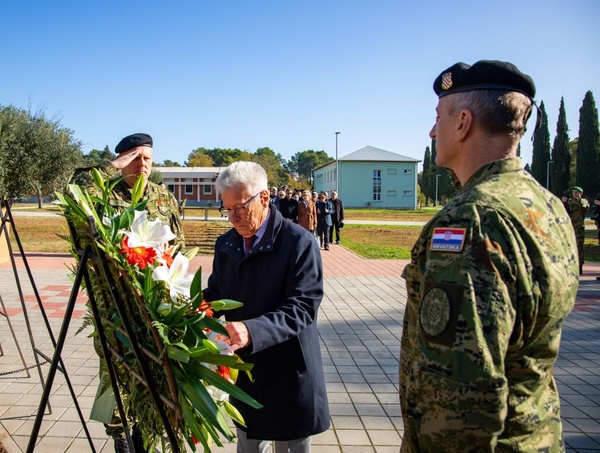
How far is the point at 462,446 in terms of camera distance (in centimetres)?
115

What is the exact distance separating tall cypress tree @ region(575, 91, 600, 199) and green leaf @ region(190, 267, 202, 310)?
51.8 meters

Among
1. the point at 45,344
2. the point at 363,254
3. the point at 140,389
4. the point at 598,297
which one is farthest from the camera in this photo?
the point at 363,254

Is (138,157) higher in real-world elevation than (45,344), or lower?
higher

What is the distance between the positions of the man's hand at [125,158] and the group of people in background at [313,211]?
492 inches

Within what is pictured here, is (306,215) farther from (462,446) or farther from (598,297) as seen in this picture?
(462,446)

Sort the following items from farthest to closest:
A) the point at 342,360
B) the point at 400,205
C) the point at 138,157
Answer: the point at 400,205 < the point at 342,360 < the point at 138,157

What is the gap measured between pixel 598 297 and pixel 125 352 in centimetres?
938

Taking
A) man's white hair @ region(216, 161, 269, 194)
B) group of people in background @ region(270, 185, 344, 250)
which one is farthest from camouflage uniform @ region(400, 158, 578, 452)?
group of people in background @ region(270, 185, 344, 250)

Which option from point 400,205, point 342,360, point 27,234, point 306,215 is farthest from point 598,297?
point 400,205

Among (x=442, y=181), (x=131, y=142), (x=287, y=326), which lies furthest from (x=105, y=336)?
(x=442, y=181)

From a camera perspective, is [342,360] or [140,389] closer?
[140,389]

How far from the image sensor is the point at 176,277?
1.58 m

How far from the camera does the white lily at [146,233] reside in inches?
62.3

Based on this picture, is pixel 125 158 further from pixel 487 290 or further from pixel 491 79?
pixel 487 290
